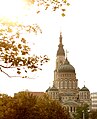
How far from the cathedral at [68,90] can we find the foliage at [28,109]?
212 ft

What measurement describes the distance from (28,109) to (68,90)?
7582cm

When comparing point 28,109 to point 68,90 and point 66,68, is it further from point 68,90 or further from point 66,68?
point 66,68

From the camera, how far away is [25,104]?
61.7 meters

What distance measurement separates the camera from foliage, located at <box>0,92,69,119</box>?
56469 millimetres

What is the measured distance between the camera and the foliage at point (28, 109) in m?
56.5

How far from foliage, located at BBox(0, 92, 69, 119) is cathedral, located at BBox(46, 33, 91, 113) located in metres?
64.6

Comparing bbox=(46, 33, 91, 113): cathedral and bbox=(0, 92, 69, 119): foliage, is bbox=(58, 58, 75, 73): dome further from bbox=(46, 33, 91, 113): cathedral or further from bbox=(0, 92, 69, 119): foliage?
bbox=(0, 92, 69, 119): foliage

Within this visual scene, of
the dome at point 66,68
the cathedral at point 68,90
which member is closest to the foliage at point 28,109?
the cathedral at point 68,90

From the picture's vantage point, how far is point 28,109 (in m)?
60.0

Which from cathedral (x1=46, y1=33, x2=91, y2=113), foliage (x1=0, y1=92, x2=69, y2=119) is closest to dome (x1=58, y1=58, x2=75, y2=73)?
cathedral (x1=46, y1=33, x2=91, y2=113)

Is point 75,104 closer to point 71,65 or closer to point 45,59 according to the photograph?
point 71,65

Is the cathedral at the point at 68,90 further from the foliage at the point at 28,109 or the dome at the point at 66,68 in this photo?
the foliage at the point at 28,109

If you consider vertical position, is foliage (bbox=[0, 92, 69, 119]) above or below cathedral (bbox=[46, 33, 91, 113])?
below

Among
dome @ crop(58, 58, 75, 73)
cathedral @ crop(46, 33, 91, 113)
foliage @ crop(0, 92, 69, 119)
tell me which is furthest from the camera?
dome @ crop(58, 58, 75, 73)
